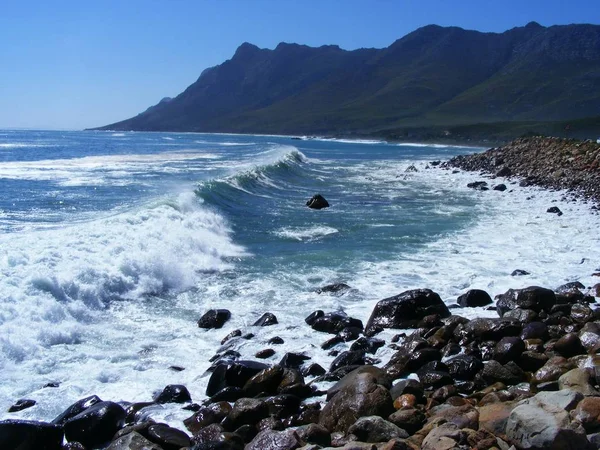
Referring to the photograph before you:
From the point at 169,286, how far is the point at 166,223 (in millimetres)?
4564

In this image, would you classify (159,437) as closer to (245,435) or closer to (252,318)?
(245,435)

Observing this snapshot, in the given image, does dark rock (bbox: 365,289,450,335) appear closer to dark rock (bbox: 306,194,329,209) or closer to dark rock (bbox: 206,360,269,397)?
dark rock (bbox: 206,360,269,397)

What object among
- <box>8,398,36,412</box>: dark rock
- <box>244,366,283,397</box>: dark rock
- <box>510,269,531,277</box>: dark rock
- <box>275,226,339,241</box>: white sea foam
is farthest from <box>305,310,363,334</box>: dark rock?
<box>275,226,339,241</box>: white sea foam

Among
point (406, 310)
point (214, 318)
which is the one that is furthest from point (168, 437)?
point (406, 310)

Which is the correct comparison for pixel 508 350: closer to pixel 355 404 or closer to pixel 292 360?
pixel 355 404

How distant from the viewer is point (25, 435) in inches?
230

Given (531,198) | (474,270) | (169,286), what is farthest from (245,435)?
(531,198)

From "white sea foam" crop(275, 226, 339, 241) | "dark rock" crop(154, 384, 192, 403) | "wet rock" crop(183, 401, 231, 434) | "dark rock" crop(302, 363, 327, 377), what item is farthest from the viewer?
"white sea foam" crop(275, 226, 339, 241)

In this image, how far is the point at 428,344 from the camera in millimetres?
8102

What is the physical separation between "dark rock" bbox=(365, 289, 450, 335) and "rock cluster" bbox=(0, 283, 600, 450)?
355 millimetres

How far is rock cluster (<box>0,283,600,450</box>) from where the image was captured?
492 cm

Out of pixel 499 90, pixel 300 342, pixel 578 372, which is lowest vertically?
pixel 300 342

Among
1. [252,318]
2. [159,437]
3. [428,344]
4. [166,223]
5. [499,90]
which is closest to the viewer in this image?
[159,437]

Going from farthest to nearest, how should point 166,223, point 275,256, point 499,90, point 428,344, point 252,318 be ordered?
1. point 499,90
2. point 166,223
3. point 275,256
4. point 252,318
5. point 428,344
